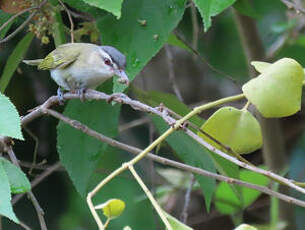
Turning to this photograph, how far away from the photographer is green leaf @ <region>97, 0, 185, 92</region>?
1219mm

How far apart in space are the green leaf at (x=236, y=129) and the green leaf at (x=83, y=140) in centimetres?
48

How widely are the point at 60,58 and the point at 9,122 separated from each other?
28.1 inches

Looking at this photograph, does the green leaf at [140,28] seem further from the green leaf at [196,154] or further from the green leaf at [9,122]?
the green leaf at [9,122]

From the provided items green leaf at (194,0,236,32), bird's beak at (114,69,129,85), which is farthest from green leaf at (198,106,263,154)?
bird's beak at (114,69,129,85)

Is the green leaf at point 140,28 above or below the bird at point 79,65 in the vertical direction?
above

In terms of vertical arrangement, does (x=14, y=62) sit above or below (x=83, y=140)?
above

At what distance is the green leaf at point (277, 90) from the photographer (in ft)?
2.69

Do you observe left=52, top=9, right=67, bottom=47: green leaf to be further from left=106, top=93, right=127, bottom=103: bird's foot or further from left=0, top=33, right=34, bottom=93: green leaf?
left=106, top=93, right=127, bottom=103: bird's foot

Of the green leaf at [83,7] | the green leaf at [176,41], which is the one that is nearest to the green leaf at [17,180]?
the green leaf at [83,7]

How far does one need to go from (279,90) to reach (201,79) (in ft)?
7.51

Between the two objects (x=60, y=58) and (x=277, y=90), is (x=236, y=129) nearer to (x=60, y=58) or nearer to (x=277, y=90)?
(x=277, y=90)

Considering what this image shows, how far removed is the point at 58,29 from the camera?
1416 mm

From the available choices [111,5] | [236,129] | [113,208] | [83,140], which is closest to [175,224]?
[113,208]

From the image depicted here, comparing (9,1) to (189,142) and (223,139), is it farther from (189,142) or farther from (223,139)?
(223,139)
